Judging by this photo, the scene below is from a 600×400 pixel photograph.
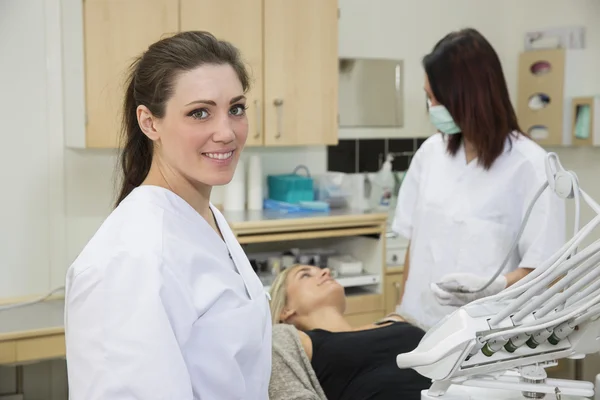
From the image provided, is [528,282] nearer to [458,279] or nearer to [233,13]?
[458,279]

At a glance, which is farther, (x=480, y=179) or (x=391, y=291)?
(x=391, y=291)

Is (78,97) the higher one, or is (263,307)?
(78,97)

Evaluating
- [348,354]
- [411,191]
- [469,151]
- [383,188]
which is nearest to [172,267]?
[348,354]

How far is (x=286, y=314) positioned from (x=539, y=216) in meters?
0.86

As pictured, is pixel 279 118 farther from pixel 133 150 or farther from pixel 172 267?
pixel 172 267

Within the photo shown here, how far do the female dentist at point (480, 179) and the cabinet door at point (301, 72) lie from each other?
108cm

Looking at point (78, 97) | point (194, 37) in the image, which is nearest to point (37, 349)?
point (78, 97)

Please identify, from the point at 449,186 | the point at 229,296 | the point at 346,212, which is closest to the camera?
the point at 229,296

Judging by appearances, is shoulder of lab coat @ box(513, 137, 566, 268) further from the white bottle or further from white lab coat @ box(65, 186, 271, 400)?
the white bottle

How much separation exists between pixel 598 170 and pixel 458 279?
2.23 meters

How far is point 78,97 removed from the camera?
3.07 m

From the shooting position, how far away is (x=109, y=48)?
9.80ft

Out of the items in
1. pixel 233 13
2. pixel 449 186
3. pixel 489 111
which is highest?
pixel 233 13

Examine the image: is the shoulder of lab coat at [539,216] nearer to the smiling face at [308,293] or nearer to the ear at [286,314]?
the smiling face at [308,293]
